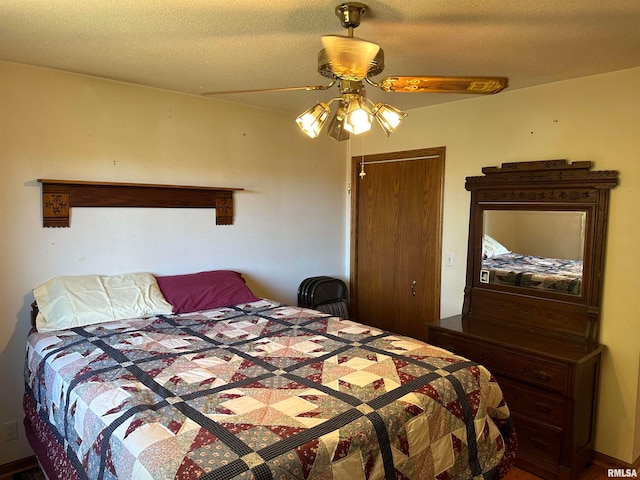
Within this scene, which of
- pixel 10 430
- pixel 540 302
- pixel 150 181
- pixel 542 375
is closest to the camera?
pixel 542 375

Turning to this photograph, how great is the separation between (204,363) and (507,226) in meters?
2.21

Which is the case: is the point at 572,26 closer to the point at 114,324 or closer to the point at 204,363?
the point at 204,363

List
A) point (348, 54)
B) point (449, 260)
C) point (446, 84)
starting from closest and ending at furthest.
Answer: point (348, 54)
point (446, 84)
point (449, 260)

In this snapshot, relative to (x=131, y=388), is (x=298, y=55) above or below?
above

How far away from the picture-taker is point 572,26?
196 centimetres

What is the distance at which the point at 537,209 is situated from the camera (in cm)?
292

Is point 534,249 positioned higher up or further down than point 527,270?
higher up

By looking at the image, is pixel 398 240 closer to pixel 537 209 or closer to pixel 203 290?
pixel 537 209

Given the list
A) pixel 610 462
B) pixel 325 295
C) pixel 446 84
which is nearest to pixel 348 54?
pixel 446 84

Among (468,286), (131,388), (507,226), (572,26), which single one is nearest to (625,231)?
(507,226)

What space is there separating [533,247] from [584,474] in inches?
54.0

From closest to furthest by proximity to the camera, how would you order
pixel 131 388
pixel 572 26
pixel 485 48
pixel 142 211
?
pixel 131 388 → pixel 572 26 → pixel 485 48 → pixel 142 211

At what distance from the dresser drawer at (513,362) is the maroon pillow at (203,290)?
144 cm

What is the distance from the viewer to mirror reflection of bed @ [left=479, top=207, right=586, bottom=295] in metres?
2.76
